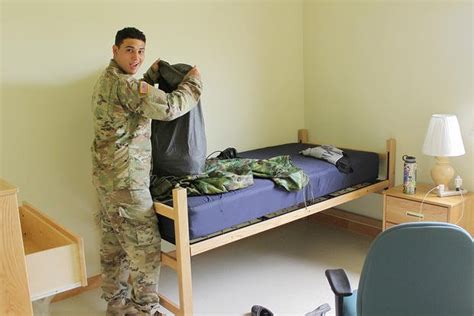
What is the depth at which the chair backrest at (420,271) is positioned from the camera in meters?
1.45

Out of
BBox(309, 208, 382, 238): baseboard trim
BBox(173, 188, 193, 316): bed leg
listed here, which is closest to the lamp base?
BBox(309, 208, 382, 238): baseboard trim

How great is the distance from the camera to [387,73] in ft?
11.8

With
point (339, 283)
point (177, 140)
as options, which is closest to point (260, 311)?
point (339, 283)

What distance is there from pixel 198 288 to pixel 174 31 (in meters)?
1.82

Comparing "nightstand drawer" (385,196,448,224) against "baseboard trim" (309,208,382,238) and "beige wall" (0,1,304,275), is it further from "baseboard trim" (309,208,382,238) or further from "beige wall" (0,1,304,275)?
"beige wall" (0,1,304,275)

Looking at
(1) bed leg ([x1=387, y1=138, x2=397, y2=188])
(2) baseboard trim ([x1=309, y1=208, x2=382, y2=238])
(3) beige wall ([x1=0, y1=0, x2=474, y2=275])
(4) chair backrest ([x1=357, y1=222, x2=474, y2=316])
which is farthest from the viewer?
(2) baseboard trim ([x1=309, y1=208, x2=382, y2=238])

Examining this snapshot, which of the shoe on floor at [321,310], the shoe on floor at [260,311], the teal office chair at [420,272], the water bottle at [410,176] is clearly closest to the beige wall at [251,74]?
the water bottle at [410,176]

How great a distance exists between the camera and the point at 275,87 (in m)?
4.02

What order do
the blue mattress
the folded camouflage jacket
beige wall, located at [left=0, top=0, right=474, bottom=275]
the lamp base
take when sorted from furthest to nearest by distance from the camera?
the lamp base < beige wall, located at [left=0, top=0, right=474, bottom=275] < the folded camouflage jacket < the blue mattress

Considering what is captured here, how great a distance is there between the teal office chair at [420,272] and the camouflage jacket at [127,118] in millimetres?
1320

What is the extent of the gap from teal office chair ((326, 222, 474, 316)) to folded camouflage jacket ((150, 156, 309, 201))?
114 centimetres

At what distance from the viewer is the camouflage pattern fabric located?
91.9 inches

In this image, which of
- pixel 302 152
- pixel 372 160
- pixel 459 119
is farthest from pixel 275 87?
pixel 459 119

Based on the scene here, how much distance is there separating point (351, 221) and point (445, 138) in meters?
1.25
